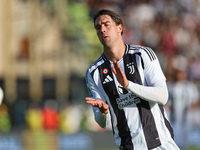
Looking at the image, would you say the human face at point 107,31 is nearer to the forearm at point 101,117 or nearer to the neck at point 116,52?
the neck at point 116,52

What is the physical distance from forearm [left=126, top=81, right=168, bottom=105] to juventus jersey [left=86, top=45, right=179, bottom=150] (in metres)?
0.06

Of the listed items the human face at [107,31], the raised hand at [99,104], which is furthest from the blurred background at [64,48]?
the raised hand at [99,104]

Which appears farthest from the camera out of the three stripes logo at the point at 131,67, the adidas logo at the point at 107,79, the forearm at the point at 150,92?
the adidas logo at the point at 107,79

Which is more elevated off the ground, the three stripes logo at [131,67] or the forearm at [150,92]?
the three stripes logo at [131,67]

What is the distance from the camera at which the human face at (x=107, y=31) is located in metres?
4.27

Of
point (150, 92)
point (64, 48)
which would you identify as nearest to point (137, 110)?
point (150, 92)

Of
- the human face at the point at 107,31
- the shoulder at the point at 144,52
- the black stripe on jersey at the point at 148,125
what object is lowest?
the black stripe on jersey at the point at 148,125

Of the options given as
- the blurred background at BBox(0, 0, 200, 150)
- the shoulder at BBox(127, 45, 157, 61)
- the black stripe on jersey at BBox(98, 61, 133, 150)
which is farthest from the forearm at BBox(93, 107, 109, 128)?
the blurred background at BBox(0, 0, 200, 150)

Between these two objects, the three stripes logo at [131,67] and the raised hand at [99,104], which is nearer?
the raised hand at [99,104]

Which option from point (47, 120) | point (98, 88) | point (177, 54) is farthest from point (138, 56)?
point (177, 54)

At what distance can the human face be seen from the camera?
4270mm

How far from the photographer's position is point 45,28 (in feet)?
54.6

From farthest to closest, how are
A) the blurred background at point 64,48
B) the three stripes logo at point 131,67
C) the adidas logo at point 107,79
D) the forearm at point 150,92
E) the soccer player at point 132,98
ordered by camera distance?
the blurred background at point 64,48 < the adidas logo at point 107,79 < the three stripes logo at point 131,67 < the soccer player at point 132,98 < the forearm at point 150,92

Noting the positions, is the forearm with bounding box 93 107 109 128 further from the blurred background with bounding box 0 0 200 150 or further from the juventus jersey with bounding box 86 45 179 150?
the blurred background with bounding box 0 0 200 150
